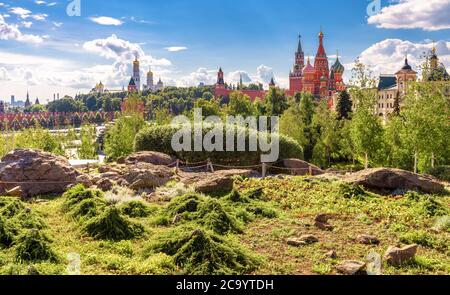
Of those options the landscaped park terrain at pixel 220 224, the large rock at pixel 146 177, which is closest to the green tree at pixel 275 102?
the landscaped park terrain at pixel 220 224

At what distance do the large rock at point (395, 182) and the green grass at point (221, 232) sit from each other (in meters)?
0.92

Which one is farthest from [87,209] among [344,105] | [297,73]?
[297,73]

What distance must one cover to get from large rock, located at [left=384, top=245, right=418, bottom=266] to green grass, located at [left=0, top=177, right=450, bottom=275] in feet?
0.56

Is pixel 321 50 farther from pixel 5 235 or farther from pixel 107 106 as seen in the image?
pixel 5 235

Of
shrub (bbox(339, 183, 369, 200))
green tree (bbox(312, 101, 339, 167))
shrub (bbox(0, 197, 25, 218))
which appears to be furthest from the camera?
green tree (bbox(312, 101, 339, 167))

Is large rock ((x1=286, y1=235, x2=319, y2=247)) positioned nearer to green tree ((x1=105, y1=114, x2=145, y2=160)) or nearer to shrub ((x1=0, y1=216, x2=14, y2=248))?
shrub ((x1=0, y1=216, x2=14, y2=248))

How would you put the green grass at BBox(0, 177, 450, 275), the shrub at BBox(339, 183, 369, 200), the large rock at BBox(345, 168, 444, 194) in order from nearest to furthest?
the green grass at BBox(0, 177, 450, 275), the shrub at BBox(339, 183, 369, 200), the large rock at BBox(345, 168, 444, 194)

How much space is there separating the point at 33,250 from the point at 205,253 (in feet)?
11.1

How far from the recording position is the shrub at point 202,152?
80.6ft

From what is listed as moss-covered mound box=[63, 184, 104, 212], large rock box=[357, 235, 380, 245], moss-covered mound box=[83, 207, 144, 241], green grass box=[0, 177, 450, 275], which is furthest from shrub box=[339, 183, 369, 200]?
moss-covered mound box=[63, 184, 104, 212]

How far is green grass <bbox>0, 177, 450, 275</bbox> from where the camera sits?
852 centimetres

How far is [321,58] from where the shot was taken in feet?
312

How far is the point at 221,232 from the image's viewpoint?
1080 cm

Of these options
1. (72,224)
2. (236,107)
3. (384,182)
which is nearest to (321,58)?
A: (236,107)
